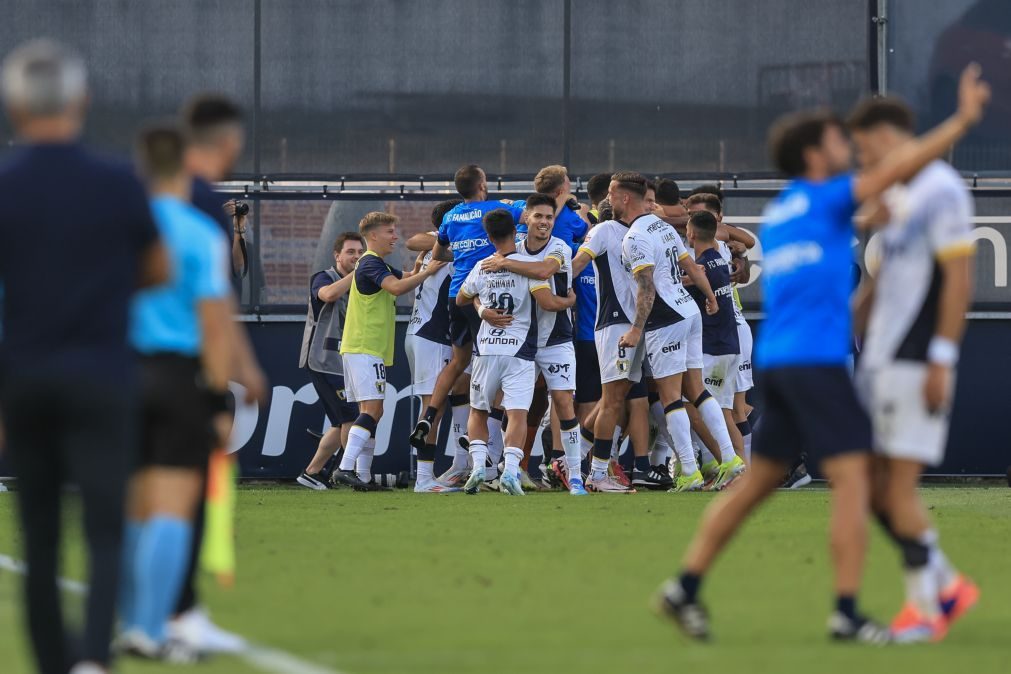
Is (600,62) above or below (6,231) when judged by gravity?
above

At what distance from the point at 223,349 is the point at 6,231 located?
1070mm

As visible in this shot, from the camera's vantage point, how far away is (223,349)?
5680mm

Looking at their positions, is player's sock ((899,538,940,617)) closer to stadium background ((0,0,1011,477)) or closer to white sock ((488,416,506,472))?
white sock ((488,416,506,472))

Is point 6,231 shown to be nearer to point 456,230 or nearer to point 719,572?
point 719,572

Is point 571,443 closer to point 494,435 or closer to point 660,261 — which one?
point 494,435

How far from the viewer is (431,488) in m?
14.9

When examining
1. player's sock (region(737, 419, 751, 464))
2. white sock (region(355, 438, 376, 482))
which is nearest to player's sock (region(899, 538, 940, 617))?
white sock (region(355, 438, 376, 482))

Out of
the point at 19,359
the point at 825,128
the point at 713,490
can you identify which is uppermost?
the point at 825,128

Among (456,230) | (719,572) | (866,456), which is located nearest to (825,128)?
(866,456)

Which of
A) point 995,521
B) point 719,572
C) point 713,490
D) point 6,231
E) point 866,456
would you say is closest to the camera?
point 6,231

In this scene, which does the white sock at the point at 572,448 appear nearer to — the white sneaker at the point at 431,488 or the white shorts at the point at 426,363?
the white sneaker at the point at 431,488

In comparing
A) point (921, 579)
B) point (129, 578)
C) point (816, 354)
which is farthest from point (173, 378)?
point (921, 579)

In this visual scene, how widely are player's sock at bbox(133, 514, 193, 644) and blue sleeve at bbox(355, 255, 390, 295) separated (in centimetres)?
920

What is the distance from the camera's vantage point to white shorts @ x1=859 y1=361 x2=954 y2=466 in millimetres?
6398
